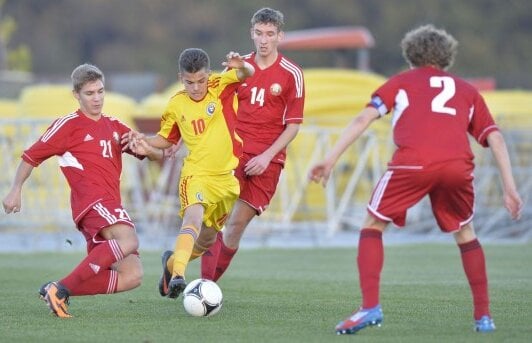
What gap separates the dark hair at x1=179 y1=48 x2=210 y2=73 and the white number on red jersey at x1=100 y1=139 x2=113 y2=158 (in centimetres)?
74

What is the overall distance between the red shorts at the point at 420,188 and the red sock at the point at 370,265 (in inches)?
5.3

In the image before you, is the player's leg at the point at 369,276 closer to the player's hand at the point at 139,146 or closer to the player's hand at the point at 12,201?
the player's hand at the point at 139,146

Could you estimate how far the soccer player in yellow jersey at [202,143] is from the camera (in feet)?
28.2

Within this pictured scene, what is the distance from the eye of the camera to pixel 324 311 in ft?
27.9

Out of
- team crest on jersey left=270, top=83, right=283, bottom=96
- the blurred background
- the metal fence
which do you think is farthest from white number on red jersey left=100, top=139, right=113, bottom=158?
the metal fence

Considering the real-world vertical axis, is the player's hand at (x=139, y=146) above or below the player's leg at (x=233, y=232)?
above

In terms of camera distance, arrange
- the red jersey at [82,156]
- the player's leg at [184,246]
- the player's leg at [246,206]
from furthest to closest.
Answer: the player's leg at [246,206]
the red jersey at [82,156]
the player's leg at [184,246]

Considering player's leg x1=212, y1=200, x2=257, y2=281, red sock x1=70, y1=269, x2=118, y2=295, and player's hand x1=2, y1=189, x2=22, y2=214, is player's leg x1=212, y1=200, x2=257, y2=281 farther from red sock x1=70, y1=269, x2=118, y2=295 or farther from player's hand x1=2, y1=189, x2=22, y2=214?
player's hand x1=2, y1=189, x2=22, y2=214

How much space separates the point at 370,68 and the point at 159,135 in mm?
43620

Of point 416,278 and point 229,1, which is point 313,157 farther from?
point 229,1

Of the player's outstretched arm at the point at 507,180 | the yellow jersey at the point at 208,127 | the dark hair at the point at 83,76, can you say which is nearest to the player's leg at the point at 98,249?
the yellow jersey at the point at 208,127

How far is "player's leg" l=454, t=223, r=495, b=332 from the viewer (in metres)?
7.32

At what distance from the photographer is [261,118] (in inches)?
369

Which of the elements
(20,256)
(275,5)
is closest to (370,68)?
(275,5)
